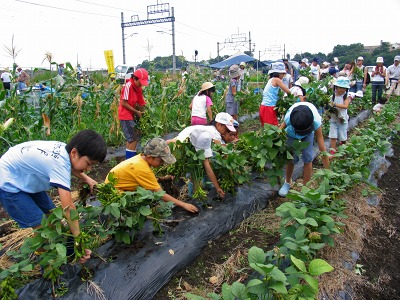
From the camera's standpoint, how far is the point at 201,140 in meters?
3.37

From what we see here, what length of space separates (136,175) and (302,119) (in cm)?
175

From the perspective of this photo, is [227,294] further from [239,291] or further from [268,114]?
[268,114]

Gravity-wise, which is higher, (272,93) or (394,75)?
(394,75)

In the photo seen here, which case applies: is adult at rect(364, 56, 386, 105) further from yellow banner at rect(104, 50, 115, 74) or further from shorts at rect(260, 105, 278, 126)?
yellow banner at rect(104, 50, 115, 74)

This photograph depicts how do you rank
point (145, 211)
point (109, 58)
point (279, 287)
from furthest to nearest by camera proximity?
1. point (109, 58)
2. point (145, 211)
3. point (279, 287)

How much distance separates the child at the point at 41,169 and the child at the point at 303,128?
82.6 inches

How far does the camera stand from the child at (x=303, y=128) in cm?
362

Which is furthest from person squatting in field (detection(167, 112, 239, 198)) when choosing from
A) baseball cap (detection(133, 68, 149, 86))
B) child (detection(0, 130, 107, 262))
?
baseball cap (detection(133, 68, 149, 86))

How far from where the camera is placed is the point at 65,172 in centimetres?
224

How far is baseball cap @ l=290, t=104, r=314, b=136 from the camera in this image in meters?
3.60

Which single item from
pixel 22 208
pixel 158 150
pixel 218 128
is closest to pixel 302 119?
pixel 218 128

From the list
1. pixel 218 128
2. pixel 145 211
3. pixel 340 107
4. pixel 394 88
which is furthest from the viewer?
pixel 394 88

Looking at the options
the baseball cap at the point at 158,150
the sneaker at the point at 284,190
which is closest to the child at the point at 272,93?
the sneaker at the point at 284,190

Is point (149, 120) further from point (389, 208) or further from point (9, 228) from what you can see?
point (389, 208)
